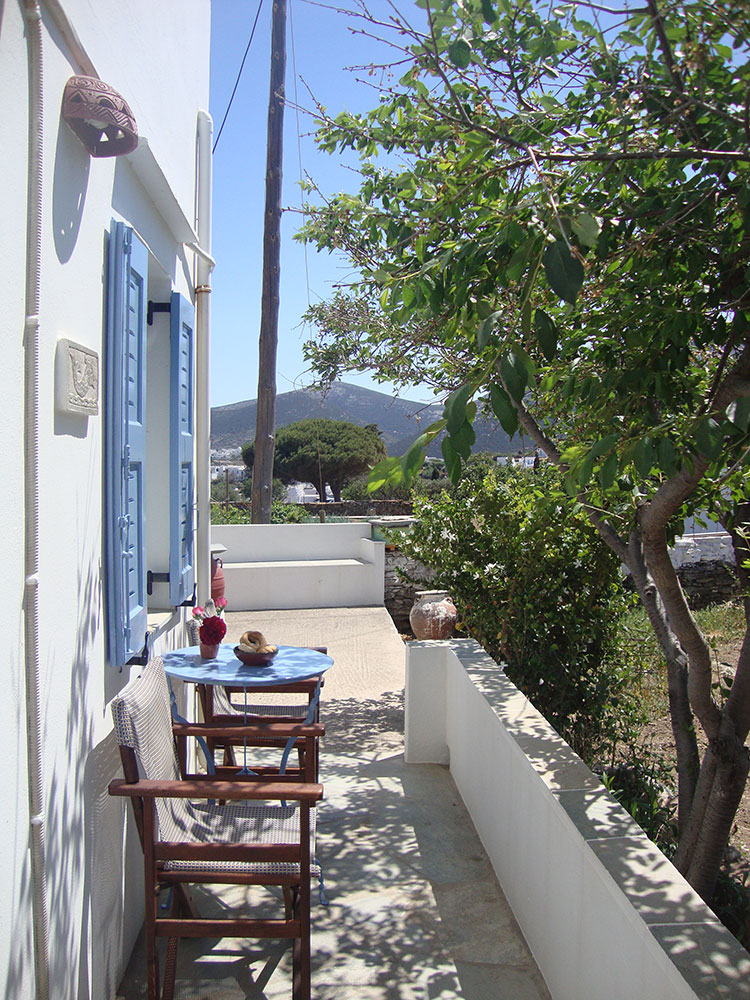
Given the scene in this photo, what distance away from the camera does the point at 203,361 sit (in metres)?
4.33

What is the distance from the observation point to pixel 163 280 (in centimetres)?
352

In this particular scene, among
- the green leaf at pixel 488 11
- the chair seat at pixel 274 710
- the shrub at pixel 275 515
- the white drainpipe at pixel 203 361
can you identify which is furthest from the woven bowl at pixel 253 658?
the shrub at pixel 275 515

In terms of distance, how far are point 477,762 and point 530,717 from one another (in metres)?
0.55

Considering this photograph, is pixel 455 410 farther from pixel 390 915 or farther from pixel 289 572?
pixel 289 572

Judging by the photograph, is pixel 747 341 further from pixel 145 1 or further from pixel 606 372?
pixel 145 1

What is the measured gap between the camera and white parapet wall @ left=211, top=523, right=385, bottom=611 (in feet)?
31.5

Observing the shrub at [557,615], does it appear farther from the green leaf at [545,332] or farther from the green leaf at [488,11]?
the green leaf at [545,332]

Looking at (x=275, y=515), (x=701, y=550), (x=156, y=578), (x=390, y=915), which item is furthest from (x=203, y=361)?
(x=275, y=515)

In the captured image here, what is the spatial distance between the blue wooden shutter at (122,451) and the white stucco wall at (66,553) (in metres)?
0.05

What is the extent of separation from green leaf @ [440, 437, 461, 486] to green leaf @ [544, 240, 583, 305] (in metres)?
0.33

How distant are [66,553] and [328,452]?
31704 mm

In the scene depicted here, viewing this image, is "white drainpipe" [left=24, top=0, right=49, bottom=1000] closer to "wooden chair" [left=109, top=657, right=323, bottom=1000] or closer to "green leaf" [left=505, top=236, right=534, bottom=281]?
"wooden chair" [left=109, top=657, right=323, bottom=1000]

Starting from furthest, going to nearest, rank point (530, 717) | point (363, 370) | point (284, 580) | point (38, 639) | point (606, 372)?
point (284, 580), point (363, 370), point (530, 717), point (606, 372), point (38, 639)

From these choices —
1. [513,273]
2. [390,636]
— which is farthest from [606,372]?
[390,636]
